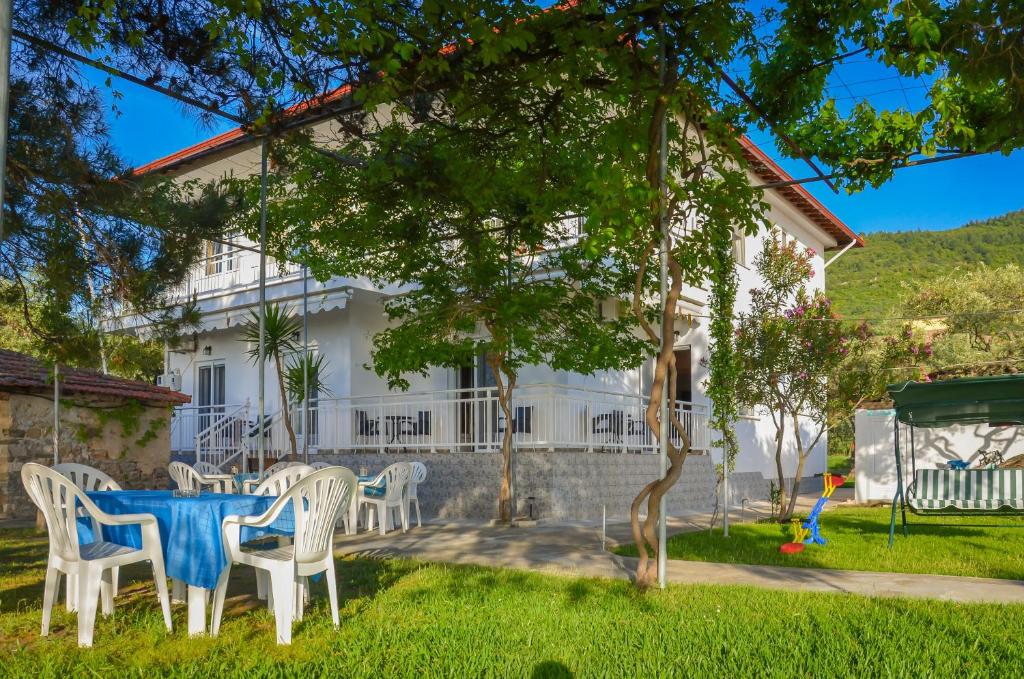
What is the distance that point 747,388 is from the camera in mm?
13125

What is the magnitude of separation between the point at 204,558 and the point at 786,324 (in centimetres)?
925

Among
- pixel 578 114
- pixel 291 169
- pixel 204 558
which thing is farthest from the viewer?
pixel 291 169

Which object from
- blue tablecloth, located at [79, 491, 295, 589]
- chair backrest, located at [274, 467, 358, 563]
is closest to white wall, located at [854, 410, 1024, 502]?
chair backrest, located at [274, 467, 358, 563]

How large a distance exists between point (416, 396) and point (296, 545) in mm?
12585

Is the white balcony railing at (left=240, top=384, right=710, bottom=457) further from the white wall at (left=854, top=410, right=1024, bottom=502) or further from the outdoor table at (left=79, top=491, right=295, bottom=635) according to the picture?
the outdoor table at (left=79, top=491, right=295, bottom=635)

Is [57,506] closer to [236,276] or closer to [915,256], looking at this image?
[236,276]

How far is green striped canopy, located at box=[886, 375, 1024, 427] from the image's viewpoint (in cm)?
944

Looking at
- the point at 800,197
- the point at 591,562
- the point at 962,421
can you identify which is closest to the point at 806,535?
the point at 962,421

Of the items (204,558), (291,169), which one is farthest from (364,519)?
(204,558)

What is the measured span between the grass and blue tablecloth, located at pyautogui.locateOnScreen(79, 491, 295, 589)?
411 millimetres

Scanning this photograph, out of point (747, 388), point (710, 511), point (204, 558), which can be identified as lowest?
point (710, 511)

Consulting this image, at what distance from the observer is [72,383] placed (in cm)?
1490

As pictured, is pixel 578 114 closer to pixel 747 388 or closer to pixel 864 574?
pixel 864 574

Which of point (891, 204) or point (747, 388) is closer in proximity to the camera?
point (747, 388)
